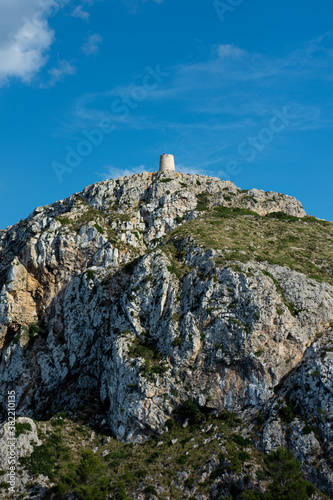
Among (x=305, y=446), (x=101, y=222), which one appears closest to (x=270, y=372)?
(x=305, y=446)

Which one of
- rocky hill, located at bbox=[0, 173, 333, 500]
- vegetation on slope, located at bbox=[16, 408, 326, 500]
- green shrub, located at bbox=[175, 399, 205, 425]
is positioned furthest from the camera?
green shrub, located at bbox=[175, 399, 205, 425]

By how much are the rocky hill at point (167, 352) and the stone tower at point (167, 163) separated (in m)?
14.5

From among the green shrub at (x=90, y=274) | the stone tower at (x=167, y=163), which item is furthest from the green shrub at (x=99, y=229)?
the stone tower at (x=167, y=163)

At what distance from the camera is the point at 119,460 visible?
49781 mm

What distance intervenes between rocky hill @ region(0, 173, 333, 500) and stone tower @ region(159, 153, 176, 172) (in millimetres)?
14527

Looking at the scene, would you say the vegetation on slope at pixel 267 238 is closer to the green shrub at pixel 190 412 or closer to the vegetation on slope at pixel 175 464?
the green shrub at pixel 190 412

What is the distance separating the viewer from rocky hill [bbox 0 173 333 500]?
46.5m

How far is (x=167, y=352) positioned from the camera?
58.0 m

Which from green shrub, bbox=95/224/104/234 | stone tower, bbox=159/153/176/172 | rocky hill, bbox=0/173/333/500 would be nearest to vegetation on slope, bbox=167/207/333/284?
rocky hill, bbox=0/173/333/500

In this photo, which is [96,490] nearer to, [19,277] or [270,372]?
[270,372]

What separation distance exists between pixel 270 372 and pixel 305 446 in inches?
383

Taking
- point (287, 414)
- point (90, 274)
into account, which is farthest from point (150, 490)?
point (90, 274)

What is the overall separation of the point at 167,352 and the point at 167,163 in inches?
2106

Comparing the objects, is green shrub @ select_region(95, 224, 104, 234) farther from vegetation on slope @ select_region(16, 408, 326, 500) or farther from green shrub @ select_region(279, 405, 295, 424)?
green shrub @ select_region(279, 405, 295, 424)
